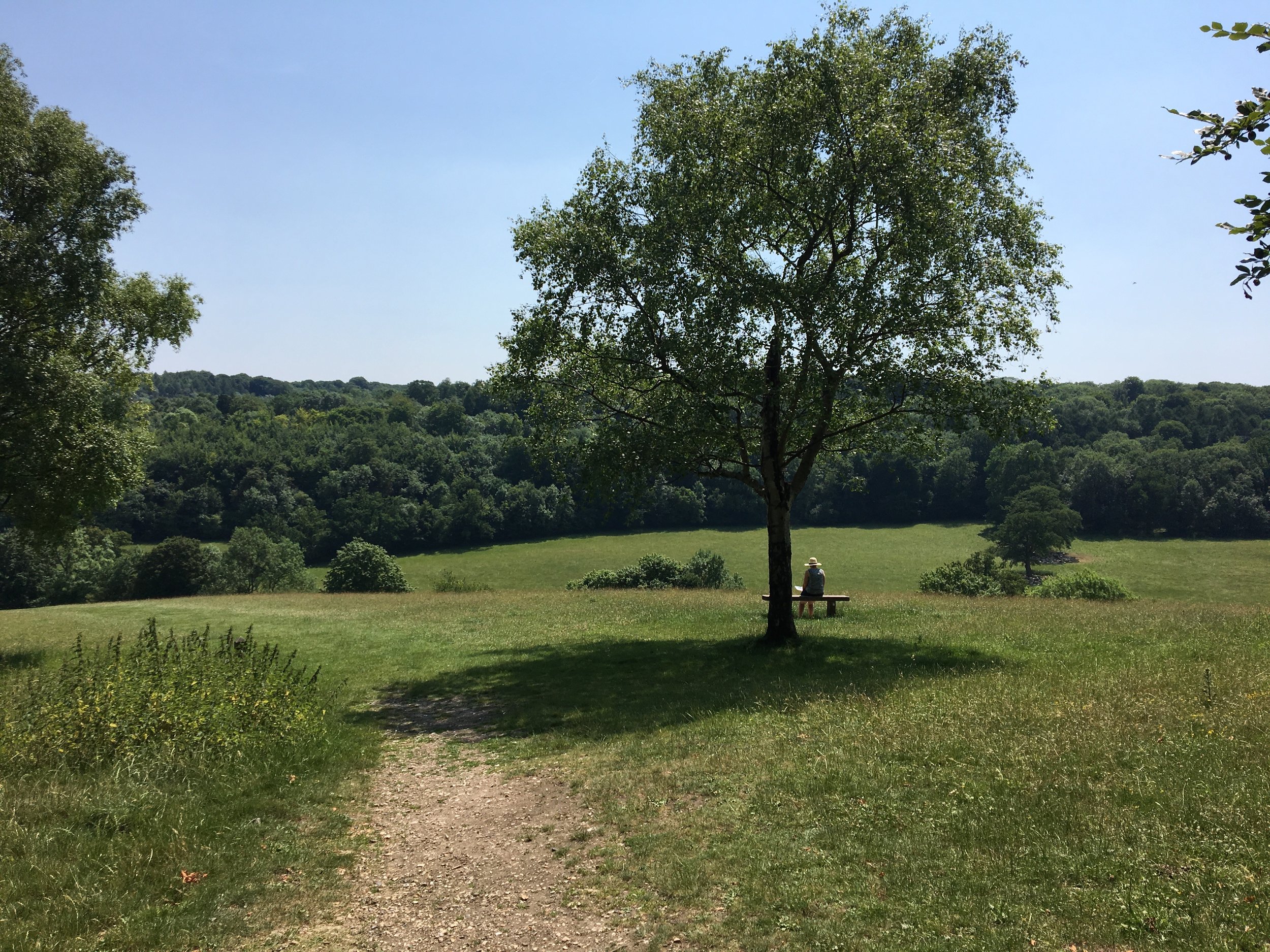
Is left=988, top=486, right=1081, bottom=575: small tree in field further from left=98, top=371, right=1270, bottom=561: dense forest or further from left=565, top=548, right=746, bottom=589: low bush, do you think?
left=565, top=548, right=746, bottom=589: low bush

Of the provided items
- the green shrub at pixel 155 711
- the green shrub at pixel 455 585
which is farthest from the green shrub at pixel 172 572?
the green shrub at pixel 155 711

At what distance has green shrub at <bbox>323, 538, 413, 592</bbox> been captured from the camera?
53625 millimetres

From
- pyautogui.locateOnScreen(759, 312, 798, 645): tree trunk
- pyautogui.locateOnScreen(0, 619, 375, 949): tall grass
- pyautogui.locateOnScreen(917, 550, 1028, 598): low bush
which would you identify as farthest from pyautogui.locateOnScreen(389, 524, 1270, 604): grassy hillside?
pyautogui.locateOnScreen(0, 619, 375, 949): tall grass

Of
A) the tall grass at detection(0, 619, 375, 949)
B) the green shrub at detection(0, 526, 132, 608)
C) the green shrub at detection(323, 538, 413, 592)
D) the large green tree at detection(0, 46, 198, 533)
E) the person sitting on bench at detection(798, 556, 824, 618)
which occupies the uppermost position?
the large green tree at detection(0, 46, 198, 533)

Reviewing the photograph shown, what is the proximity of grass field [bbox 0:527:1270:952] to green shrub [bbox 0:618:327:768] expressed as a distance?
1.56 metres

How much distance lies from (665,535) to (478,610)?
69.0m

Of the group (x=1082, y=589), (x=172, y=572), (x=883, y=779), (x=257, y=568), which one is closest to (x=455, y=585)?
(x=257, y=568)

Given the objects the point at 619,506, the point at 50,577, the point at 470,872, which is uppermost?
the point at 619,506

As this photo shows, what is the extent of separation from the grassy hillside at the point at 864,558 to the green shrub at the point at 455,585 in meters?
1.49

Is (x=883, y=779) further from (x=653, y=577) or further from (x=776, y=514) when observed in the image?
(x=653, y=577)

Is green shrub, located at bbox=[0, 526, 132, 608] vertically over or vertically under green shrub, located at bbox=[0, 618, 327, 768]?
under

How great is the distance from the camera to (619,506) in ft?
265

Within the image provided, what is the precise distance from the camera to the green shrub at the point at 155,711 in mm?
10266

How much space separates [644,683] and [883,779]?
721 cm
